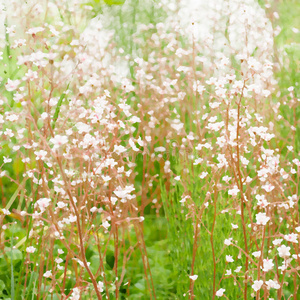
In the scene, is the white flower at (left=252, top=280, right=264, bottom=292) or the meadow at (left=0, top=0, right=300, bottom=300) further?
the meadow at (left=0, top=0, right=300, bottom=300)

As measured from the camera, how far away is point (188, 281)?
2.16 meters

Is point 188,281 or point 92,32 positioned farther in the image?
point 92,32

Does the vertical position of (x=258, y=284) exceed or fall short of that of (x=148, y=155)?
it falls short

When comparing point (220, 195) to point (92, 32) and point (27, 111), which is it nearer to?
point (27, 111)

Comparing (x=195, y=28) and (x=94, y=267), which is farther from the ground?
(x=195, y=28)

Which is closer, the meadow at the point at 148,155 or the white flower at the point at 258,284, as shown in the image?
the white flower at the point at 258,284

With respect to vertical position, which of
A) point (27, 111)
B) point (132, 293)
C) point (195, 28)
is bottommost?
point (132, 293)

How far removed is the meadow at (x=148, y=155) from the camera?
1.71 m

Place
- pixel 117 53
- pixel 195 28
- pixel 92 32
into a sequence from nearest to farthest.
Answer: pixel 195 28 < pixel 92 32 < pixel 117 53

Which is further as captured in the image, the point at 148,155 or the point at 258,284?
the point at 148,155

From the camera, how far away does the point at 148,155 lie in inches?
138

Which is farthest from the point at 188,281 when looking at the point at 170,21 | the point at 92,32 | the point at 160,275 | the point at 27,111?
the point at 170,21

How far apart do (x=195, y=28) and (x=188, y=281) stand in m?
1.22

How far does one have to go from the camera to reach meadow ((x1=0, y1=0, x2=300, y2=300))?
5.62 ft
